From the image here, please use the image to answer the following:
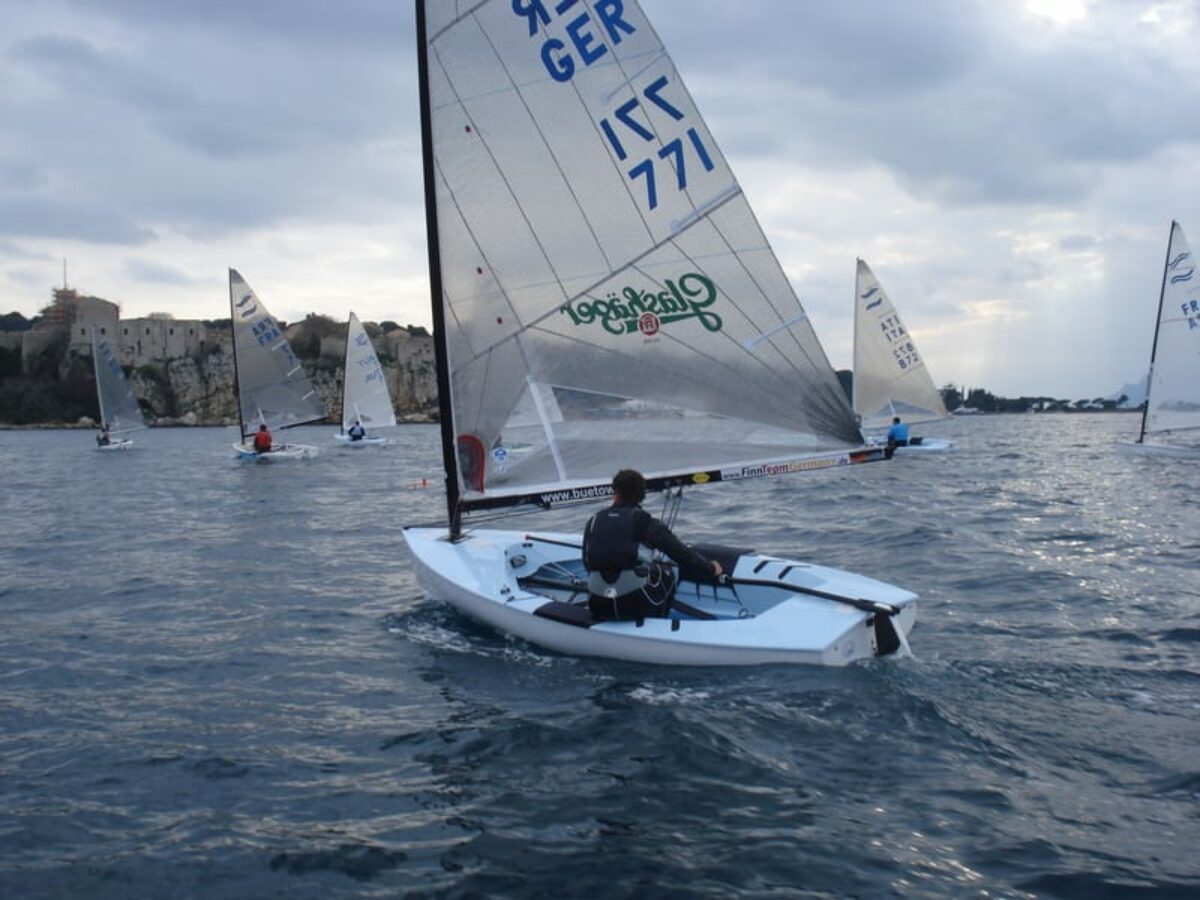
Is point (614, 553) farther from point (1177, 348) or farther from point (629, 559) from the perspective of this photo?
point (1177, 348)

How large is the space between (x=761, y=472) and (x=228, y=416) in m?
105

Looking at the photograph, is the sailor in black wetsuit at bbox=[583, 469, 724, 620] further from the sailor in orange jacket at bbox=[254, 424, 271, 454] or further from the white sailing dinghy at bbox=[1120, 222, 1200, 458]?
the sailor in orange jacket at bbox=[254, 424, 271, 454]

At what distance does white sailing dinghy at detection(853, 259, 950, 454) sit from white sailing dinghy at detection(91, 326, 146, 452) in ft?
103

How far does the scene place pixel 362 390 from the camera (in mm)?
43562

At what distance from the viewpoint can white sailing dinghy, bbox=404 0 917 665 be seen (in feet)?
24.5

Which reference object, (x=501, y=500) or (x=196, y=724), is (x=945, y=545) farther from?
(x=196, y=724)

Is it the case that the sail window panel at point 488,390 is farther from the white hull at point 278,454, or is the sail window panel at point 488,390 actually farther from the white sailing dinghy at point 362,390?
the white sailing dinghy at point 362,390

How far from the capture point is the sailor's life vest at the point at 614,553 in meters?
6.43

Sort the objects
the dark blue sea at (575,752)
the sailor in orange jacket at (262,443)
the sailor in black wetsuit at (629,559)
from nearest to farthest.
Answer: the dark blue sea at (575,752)
the sailor in black wetsuit at (629,559)
the sailor in orange jacket at (262,443)

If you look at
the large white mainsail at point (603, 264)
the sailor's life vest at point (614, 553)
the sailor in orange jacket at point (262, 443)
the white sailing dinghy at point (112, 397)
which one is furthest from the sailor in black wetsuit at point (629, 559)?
the white sailing dinghy at point (112, 397)

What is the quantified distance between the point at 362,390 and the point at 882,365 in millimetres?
23652

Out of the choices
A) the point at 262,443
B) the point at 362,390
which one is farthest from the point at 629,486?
the point at 362,390

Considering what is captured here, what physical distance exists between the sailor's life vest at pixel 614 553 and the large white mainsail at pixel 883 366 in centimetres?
2782

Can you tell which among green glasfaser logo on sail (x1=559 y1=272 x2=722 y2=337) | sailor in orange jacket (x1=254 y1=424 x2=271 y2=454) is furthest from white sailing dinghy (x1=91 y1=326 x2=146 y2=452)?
green glasfaser logo on sail (x1=559 y1=272 x2=722 y2=337)
